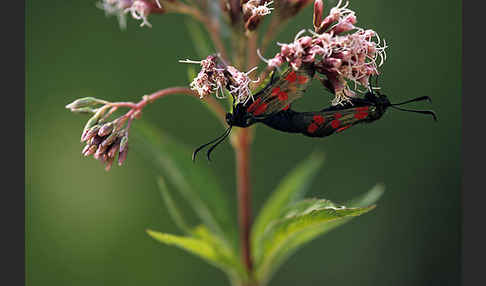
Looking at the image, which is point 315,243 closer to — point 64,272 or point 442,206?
point 442,206

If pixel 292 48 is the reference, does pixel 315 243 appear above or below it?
below

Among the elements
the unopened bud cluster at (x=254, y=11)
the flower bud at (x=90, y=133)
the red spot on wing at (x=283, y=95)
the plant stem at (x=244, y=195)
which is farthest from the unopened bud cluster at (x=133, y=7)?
the red spot on wing at (x=283, y=95)

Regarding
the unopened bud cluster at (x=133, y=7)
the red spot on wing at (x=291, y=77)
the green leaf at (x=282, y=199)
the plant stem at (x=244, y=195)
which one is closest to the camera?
the red spot on wing at (x=291, y=77)

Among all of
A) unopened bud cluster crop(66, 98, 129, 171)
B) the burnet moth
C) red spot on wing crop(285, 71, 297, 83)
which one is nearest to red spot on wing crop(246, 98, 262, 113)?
the burnet moth

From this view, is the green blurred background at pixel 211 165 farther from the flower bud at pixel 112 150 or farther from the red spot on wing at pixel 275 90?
the red spot on wing at pixel 275 90

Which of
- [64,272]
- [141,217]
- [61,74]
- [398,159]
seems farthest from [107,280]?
[398,159]

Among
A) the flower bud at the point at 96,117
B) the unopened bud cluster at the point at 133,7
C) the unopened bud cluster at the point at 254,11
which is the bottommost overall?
the flower bud at the point at 96,117

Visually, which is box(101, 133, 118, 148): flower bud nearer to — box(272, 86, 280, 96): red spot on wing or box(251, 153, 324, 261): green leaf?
box(272, 86, 280, 96): red spot on wing
